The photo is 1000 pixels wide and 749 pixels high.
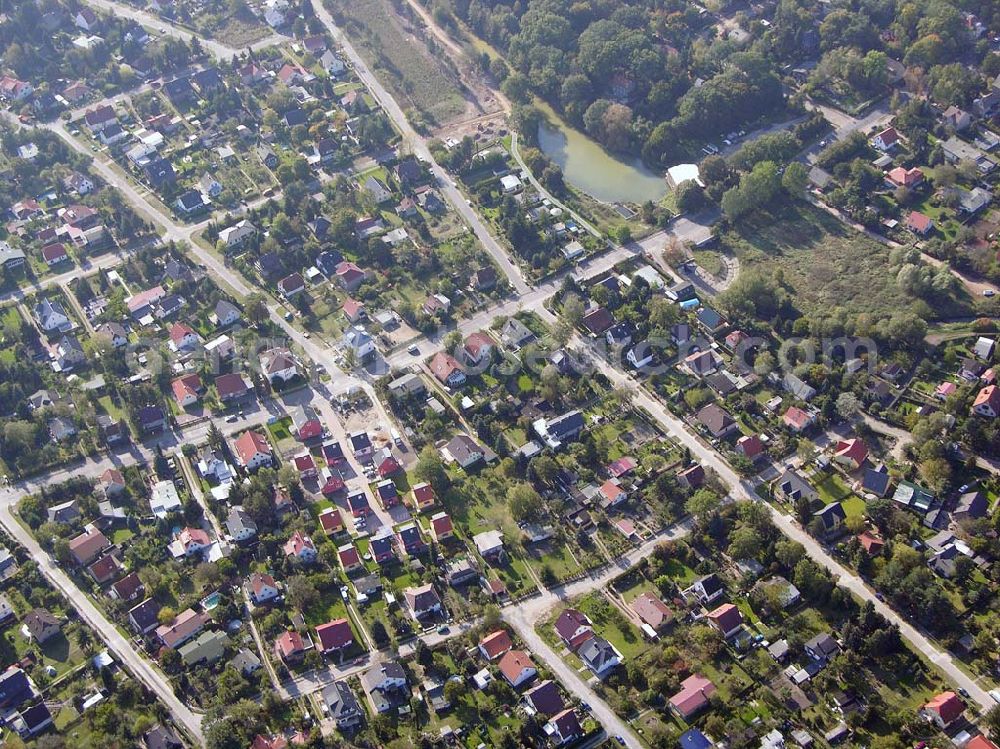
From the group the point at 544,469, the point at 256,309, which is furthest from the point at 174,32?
the point at 544,469

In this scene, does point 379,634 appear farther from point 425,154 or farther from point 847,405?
point 425,154

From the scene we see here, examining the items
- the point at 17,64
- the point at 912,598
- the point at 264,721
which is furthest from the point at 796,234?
the point at 17,64

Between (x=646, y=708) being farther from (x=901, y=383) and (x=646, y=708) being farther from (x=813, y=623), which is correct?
(x=901, y=383)

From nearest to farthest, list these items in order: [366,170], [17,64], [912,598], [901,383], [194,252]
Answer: [912,598]
[901,383]
[194,252]
[366,170]
[17,64]

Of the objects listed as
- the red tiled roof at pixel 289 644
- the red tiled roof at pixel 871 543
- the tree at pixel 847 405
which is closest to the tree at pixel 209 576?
the red tiled roof at pixel 289 644

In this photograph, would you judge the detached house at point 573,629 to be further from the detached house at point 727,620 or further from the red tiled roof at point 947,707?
the red tiled roof at point 947,707

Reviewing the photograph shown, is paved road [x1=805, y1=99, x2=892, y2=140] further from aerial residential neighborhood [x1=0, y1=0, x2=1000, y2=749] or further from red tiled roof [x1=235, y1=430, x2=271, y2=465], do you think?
red tiled roof [x1=235, y1=430, x2=271, y2=465]

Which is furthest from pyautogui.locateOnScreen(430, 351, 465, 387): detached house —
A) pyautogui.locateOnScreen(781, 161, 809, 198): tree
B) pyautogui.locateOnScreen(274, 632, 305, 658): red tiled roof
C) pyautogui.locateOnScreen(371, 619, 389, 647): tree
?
pyautogui.locateOnScreen(781, 161, 809, 198): tree
